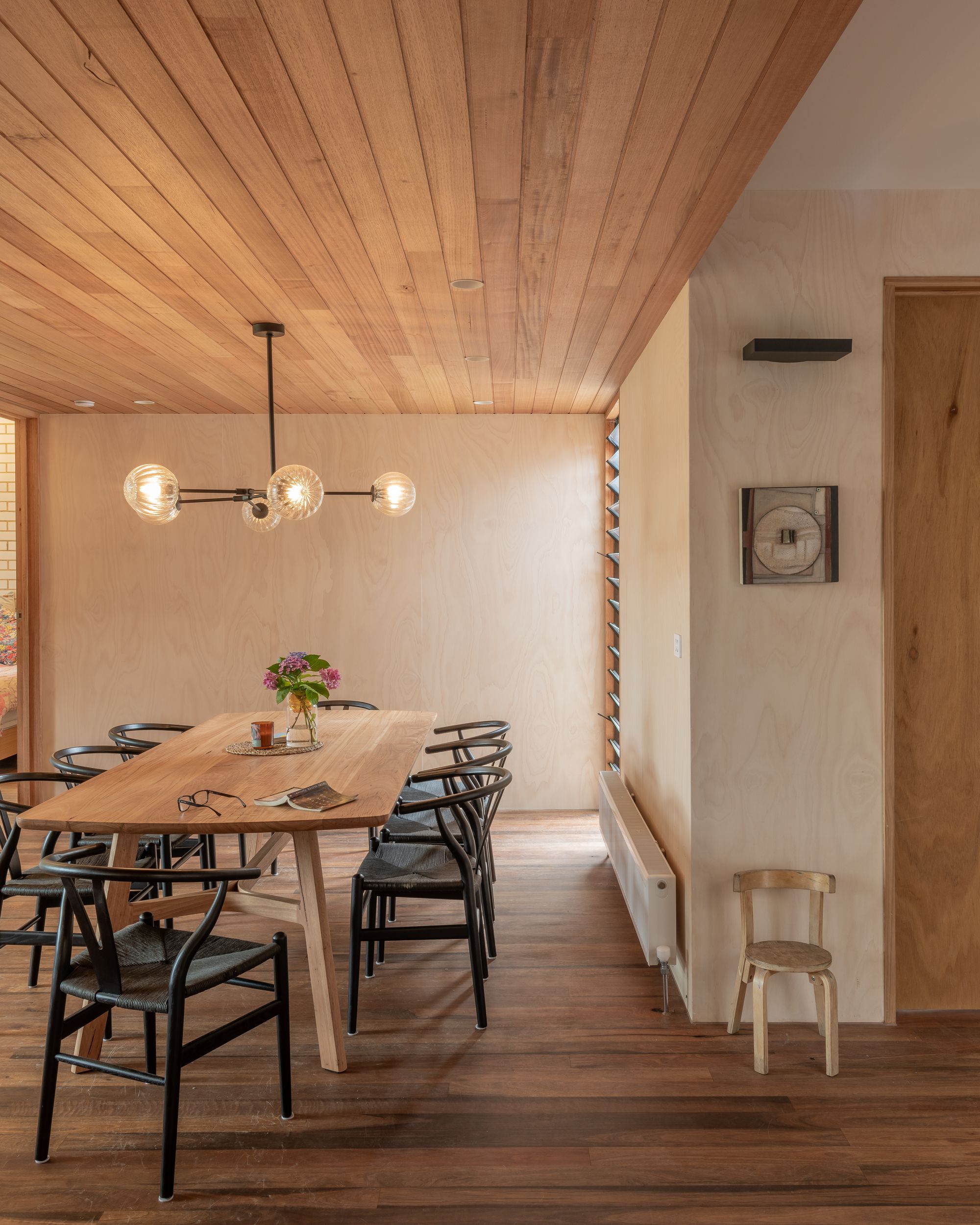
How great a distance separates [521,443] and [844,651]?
3.19 meters

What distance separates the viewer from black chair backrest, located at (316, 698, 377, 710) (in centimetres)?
472

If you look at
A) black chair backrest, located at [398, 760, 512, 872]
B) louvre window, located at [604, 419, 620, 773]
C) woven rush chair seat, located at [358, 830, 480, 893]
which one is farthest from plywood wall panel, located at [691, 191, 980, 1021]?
louvre window, located at [604, 419, 620, 773]

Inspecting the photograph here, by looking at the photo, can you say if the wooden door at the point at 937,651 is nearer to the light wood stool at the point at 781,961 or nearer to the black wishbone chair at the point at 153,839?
the light wood stool at the point at 781,961

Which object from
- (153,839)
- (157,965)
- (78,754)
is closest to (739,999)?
(157,965)

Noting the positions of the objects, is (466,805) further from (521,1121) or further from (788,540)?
(788,540)

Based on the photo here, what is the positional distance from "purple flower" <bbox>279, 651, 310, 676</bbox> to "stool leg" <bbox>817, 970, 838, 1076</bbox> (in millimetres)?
2205

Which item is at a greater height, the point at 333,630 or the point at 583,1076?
the point at 333,630

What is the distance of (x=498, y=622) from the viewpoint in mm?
5605

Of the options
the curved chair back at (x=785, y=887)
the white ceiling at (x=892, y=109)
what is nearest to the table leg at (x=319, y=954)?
the curved chair back at (x=785, y=887)

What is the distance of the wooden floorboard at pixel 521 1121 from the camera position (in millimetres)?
2021

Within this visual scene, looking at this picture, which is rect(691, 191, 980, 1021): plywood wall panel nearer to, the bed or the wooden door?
the wooden door

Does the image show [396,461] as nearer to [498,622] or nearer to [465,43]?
[498,622]

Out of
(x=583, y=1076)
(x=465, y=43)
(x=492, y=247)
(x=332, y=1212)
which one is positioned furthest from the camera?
(x=492, y=247)

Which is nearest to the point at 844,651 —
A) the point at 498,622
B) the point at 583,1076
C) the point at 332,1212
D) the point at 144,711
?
the point at 583,1076
